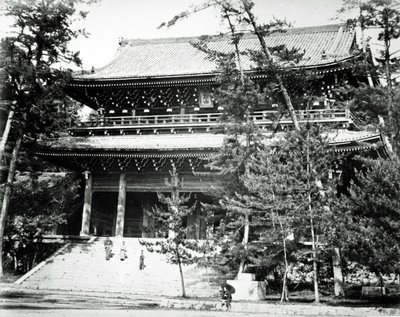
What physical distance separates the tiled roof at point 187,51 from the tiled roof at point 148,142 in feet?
11.6

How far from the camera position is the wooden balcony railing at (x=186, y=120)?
21.6 m

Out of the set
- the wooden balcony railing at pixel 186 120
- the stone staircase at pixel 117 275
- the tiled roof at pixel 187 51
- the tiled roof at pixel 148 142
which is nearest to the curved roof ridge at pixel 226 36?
the tiled roof at pixel 187 51

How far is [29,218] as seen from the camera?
767 inches

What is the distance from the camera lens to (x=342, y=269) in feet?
50.9

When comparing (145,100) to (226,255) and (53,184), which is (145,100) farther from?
(226,255)

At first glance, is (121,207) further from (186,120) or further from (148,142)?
(186,120)

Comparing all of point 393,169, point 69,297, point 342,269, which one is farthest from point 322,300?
point 69,297

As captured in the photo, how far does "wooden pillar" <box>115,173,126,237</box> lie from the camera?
21.4 metres

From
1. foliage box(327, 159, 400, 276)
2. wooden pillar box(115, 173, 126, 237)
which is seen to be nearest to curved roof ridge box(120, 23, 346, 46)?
wooden pillar box(115, 173, 126, 237)

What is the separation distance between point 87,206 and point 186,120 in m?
7.20

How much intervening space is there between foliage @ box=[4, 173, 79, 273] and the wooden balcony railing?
16.9ft

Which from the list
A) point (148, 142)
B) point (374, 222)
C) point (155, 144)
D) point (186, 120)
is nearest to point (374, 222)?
point (374, 222)

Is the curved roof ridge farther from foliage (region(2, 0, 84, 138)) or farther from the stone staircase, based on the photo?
the stone staircase

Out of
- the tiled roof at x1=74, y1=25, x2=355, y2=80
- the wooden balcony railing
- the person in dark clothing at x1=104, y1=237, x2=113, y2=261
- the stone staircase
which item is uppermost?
the tiled roof at x1=74, y1=25, x2=355, y2=80
